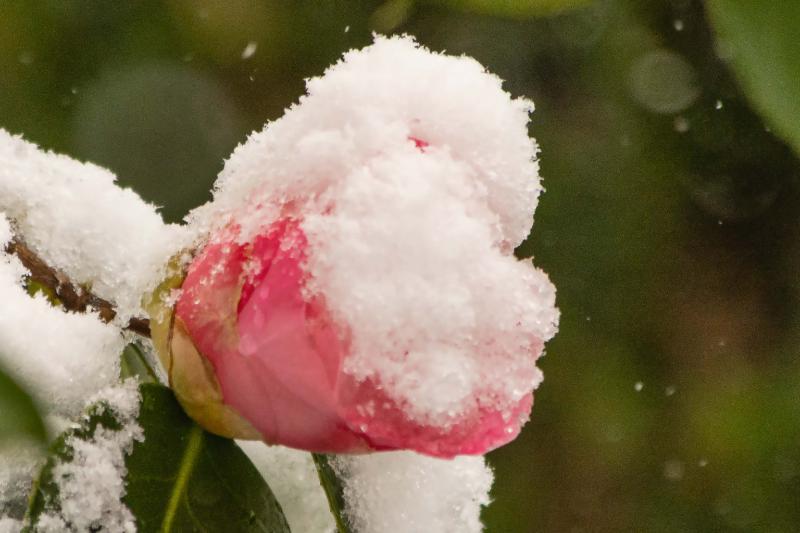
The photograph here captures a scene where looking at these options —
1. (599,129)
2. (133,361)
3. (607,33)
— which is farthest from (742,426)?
(133,361)

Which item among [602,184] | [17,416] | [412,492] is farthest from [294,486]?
[602,184]

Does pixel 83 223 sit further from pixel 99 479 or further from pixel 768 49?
pixel 768 49

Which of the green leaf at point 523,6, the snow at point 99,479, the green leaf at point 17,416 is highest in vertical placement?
the green leaf at point 523,6

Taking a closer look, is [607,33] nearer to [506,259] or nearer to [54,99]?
[54,99]

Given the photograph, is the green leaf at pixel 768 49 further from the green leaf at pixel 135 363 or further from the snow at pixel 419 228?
the green leaf at pixel 135 363

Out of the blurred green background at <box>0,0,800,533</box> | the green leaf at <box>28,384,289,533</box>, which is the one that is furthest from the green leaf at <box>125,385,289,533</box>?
the blurred green background at <box>0,0,800,533</box>

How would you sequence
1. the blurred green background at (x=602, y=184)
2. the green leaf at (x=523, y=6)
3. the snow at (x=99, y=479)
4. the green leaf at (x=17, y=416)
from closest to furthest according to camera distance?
the green leaf at (x=17, y=416)
the snow at (x=99, y=479)
the green leaf at (x=523, y=6)
the blurred green background at (x=602, y=184)

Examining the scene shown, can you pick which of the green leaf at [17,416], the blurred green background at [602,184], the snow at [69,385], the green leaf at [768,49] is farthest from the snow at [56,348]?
the blurred green background at [602,184]
